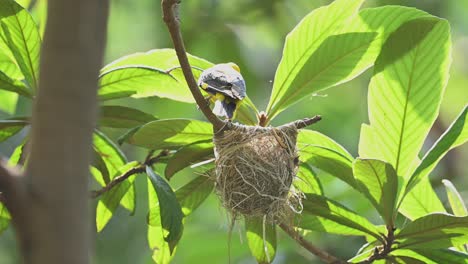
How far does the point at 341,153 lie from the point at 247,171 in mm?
200

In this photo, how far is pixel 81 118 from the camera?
0.67 meters

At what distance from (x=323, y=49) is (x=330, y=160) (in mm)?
233

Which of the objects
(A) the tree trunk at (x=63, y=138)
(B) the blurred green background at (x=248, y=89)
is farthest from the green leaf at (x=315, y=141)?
(B) the blurred green background at (x=248, y=89)

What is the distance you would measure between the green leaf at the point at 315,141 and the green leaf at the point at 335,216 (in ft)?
0.35

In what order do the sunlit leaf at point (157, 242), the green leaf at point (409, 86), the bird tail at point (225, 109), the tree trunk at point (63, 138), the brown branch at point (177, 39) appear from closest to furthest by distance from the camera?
the tree trunk at point (63, 138)
the brown branch at point (177, 39)
the green leaf at point (409, 86)
the bird tail at point (225, 109)
the sunlit leaf at point (157, 242)

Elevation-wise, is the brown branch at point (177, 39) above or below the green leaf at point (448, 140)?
above

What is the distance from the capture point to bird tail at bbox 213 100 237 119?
1887mm

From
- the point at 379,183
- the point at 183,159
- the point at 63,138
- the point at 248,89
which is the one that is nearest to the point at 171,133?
the point at 183,159

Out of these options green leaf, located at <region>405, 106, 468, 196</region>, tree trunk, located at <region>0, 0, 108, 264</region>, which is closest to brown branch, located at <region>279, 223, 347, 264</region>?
green leaf, located at <region>405, 106, 468, 196</region>

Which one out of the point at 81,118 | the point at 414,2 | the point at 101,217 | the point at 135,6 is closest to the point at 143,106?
the point at 135,6

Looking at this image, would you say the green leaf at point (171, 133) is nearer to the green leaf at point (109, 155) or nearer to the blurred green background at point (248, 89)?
the green leaf at point (109, 155)

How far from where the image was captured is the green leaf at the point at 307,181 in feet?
6.30

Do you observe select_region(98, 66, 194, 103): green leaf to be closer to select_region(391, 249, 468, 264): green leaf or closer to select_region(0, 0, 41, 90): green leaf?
select_region(0, 0, 41, 90): green leaf

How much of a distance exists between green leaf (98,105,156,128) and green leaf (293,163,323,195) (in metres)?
0.35
